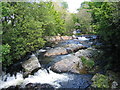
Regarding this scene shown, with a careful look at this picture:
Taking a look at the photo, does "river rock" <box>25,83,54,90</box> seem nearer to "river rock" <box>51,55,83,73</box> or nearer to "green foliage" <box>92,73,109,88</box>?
"river rock" <box>51,55,83,73</box>

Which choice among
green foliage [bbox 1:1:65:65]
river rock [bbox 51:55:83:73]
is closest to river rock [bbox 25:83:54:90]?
river rock [bbox 51:55:83:73]

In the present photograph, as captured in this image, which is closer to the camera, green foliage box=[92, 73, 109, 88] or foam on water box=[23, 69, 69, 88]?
green foliage box=[92, 73, 109, 88]

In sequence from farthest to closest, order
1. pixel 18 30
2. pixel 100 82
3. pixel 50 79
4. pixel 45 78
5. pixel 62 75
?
pixel 18 30, pixel 62 75, pixel 45 78, pixel 50 79, pixel 100 82

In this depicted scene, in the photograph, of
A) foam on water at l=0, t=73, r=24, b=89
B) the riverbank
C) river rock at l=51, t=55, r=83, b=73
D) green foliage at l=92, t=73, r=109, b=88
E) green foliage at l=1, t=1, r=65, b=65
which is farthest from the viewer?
green foliage at l=1, t=1, r=65, b=65

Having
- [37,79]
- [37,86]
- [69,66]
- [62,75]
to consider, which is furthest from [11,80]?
[69,66]

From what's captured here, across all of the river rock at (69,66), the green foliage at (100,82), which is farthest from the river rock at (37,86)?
the green foliage at (100,82)

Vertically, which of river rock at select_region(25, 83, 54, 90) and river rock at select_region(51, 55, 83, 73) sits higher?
river rock at select_region(51, 55, 83, 73)

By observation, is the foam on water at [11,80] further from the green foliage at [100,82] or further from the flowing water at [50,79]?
the green foliage at [100,82]

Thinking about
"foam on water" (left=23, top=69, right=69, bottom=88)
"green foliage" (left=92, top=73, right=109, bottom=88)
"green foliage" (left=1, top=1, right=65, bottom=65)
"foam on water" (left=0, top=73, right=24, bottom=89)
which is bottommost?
"foam on water" (left=0, top=73, right=24, bottom=89)

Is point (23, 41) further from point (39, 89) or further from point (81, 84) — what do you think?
point (81, 84)

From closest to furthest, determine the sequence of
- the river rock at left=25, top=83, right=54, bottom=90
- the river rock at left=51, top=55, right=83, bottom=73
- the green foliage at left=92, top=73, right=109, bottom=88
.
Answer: the green foliage at left=92, top=73, right=109, bottom=88, the river rock at left=25, top=83, right=54, bottom=90, the river rock at left=51, top=55, right=83, bottom=73

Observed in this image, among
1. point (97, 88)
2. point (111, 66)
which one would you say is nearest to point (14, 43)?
point (97, 88)

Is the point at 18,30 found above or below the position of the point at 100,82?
above

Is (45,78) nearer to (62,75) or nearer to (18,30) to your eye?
(62,75)
